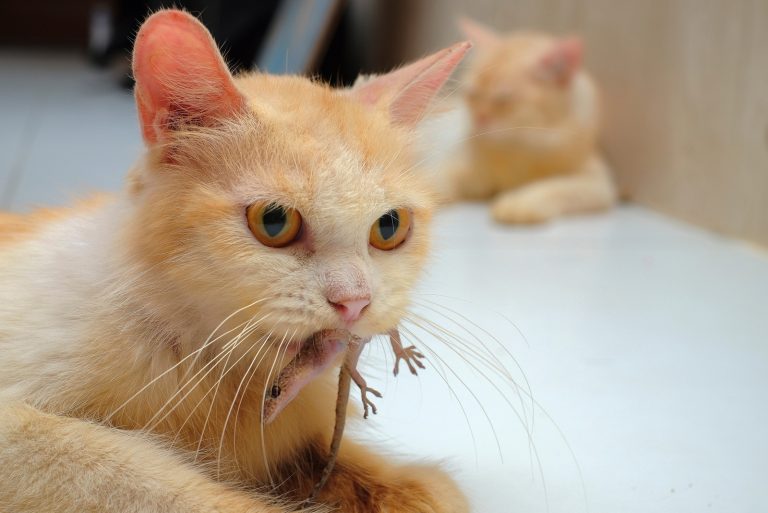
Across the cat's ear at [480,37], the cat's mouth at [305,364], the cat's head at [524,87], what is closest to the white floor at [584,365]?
the cat's mouth at [305,364]

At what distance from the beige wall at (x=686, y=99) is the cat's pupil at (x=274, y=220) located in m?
1.87

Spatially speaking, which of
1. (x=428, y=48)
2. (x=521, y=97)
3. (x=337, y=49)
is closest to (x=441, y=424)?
(x=521, y=97)

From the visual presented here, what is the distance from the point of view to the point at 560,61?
3.10m

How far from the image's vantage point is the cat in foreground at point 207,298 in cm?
80

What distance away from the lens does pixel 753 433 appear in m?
1.29

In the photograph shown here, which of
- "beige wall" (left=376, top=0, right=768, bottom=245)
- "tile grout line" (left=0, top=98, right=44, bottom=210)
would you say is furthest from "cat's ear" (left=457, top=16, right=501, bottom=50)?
"tile grout line" (left=0, top=98, right=44, bottom=210)

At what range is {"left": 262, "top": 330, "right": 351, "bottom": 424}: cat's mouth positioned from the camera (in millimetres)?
834

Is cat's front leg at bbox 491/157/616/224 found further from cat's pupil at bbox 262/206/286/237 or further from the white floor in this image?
cat's pupil at bbox 262/206/286/237

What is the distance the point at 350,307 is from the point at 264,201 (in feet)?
0.40

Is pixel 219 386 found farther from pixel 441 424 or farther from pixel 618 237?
pixel 618 237

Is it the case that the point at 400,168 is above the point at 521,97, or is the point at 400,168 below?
below

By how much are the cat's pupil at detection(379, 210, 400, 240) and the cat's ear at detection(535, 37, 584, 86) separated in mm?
2356

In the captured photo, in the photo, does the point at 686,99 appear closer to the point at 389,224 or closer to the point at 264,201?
the point at 389,224

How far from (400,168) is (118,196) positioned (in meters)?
0.31
